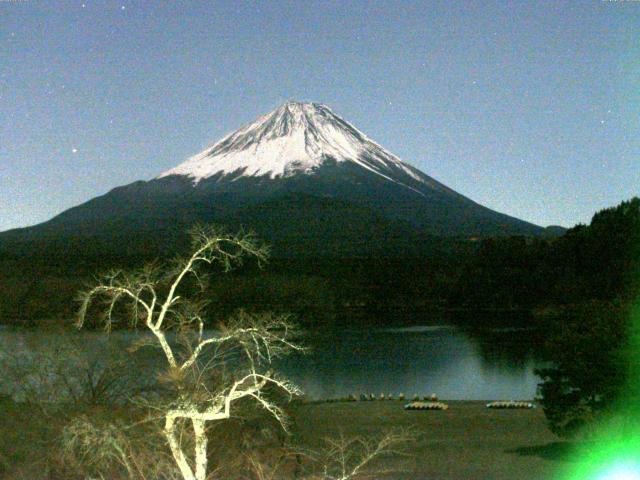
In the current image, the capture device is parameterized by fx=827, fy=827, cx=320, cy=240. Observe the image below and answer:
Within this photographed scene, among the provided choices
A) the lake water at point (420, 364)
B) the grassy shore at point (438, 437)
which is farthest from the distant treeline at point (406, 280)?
the grassy shore at point (438, 437)

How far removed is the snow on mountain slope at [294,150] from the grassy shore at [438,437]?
88.8 meters

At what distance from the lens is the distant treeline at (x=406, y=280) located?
49.3 metres

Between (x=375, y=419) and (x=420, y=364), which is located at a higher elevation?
(x=375, y=419)

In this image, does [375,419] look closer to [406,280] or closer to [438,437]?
[438,437]

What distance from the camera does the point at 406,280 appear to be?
234 feet

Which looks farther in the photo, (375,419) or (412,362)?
(412,362)

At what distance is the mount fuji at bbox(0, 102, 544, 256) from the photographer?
87.6 meters

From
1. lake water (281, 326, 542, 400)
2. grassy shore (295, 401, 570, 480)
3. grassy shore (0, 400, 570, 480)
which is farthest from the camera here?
lake water (281, 326, 542, 400)

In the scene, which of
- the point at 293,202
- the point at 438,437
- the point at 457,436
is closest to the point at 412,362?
the point at 457,436

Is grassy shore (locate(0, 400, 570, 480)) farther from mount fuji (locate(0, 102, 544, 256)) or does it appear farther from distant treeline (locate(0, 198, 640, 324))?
mount fuji (locate(0, 102, 544, 256))

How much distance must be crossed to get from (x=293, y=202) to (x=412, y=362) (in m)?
63.7

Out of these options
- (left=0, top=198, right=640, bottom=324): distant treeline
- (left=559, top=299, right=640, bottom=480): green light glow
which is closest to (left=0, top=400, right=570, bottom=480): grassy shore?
(left=559, top=299, right=640, bottom=480): green light glow

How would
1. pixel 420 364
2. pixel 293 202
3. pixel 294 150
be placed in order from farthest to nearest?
pixel 294 150
pixel 293 202
pixel 420 364

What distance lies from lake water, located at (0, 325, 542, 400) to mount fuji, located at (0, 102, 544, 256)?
37588 millimetres
